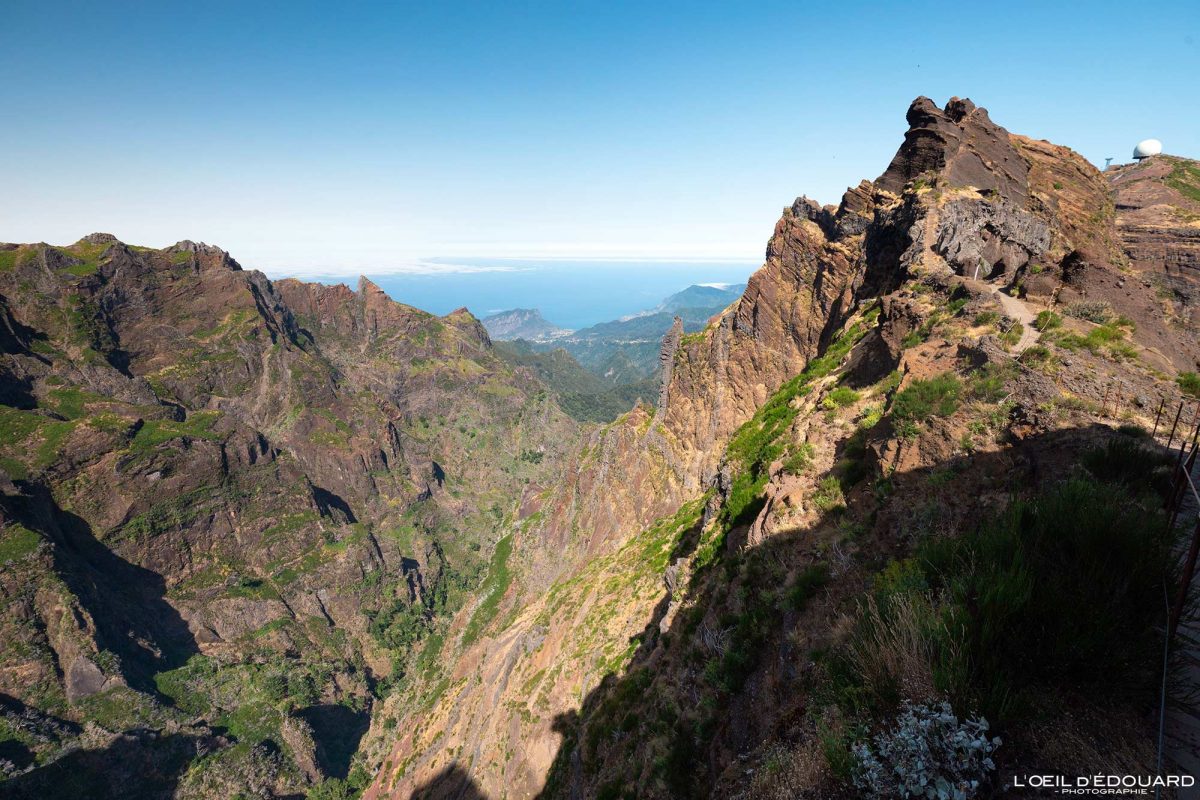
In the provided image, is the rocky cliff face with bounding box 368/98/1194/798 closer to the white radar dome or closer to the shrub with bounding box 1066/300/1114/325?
the shrub with bounding box 1066/300/1114/325

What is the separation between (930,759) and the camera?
404 cm

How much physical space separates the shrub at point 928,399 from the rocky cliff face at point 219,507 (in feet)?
361

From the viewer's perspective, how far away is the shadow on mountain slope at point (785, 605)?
8398 millimetres

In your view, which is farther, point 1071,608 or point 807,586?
point 807,586

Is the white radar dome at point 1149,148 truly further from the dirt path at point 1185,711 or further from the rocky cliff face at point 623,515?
the dirt path at point 1185,711

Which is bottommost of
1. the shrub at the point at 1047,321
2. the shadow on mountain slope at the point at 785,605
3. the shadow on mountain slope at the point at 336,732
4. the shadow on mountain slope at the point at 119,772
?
the shadow on mountain slope at the point at 336,732

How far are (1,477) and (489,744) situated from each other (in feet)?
348

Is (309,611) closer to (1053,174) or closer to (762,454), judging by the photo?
(762,454)

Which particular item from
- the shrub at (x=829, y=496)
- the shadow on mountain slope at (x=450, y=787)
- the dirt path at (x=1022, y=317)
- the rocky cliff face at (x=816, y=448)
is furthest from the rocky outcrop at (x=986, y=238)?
the shadow on mountain slope at (x=450, y=787)

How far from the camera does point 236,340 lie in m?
145

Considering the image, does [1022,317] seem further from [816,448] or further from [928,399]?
[816,448]

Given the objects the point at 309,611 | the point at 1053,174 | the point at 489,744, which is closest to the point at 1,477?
the point at 309,611

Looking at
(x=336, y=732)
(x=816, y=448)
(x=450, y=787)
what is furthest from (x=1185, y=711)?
(x=336, y=732)

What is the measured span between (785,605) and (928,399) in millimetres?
5747
